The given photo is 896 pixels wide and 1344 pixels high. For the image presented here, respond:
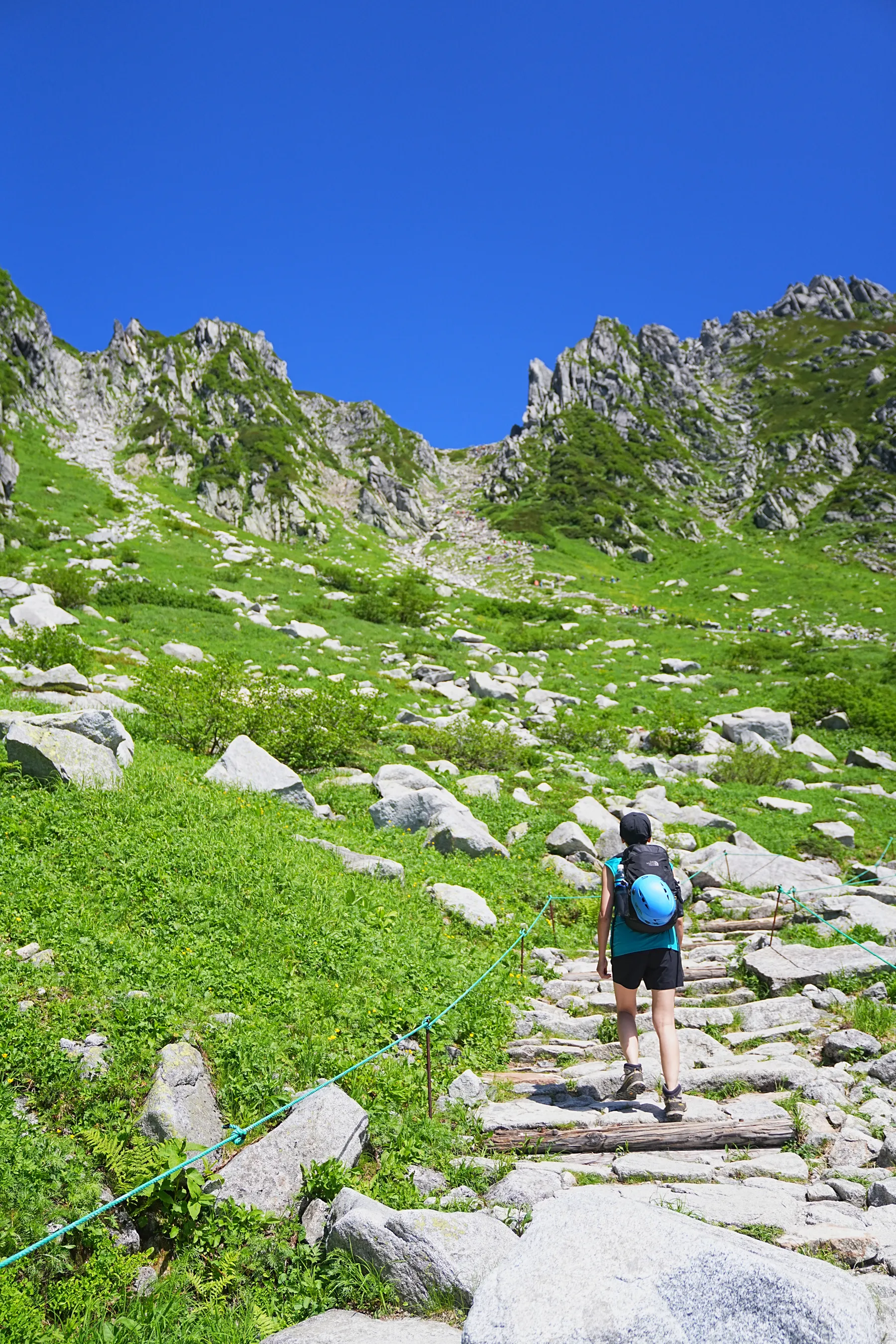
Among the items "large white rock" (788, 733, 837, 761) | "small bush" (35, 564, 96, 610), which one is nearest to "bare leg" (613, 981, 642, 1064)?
"large white rock" (788, 733, 837, 761)

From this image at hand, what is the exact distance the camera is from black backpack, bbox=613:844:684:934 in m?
6.63

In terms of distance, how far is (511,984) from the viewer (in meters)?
9.16

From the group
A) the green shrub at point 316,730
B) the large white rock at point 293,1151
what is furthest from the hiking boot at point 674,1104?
the green shrub at point 316,730

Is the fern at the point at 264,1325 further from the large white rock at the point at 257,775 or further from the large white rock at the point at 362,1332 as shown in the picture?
the large white rock at the point at 257,775

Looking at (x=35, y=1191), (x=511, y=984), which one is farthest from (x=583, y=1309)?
A: (x=511, y=984)

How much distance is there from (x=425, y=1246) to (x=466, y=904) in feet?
20.9

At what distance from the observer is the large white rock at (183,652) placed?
2309 centimetres

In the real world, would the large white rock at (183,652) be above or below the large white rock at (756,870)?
above

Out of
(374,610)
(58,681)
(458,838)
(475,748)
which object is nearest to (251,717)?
(58,681)

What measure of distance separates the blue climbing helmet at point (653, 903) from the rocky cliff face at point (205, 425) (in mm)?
45557

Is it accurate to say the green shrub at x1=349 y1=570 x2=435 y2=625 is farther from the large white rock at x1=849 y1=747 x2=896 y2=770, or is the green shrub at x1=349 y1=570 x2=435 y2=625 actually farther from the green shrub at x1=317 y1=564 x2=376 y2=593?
the large white rock at x1=849 y1=747 x2=896 y2=770

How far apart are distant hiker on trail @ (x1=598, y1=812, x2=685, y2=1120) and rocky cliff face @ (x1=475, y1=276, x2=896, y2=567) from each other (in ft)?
230

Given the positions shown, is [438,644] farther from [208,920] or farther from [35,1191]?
[35,1191]

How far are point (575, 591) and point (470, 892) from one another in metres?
46.5
